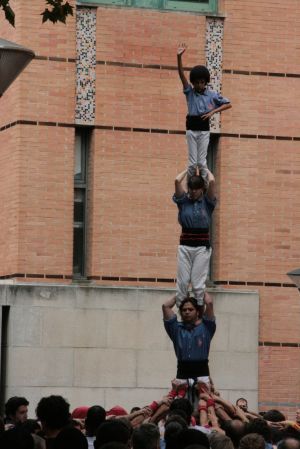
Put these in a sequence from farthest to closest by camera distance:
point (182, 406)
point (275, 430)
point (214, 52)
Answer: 1. point (214, 52)
2. point (182, 406)
3. point (275, 430)

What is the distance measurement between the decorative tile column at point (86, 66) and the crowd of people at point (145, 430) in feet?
37.9

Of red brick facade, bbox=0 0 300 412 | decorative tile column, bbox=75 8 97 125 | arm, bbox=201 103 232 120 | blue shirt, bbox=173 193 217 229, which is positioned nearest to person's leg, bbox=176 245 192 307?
blue shirt, bbox=173 193 217 229

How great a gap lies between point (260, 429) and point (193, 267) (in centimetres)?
567

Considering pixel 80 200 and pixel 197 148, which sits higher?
pixel 80 200

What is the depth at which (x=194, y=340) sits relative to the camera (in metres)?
19.7

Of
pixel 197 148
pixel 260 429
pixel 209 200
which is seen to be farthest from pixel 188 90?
pixel 260 429

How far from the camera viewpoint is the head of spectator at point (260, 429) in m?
15.2

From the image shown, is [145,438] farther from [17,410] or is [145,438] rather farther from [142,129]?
[142,129]

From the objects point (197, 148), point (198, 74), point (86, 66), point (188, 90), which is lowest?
point (197, 148)

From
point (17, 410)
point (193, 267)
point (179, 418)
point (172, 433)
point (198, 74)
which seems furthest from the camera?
point (193, 267)

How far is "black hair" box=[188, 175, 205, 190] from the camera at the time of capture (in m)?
20.3

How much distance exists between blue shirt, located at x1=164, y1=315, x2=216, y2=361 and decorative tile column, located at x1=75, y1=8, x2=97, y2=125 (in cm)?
1004

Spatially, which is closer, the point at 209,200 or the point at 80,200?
the point at 209,200

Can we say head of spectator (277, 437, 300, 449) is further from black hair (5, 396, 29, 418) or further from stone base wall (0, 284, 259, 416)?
stone base wall (0, 284, 259, 416)
